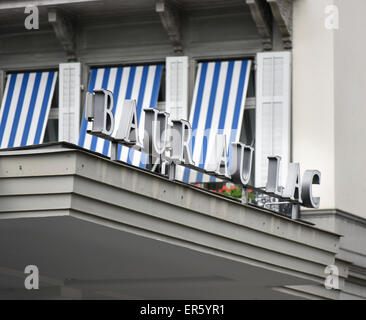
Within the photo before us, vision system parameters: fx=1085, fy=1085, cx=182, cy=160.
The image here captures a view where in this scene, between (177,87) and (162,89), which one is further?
(162,89)

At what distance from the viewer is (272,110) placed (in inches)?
744

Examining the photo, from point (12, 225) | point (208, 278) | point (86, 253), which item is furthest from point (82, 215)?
point (208, 278)

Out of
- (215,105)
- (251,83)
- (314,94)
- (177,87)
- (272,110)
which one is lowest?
(272,110)

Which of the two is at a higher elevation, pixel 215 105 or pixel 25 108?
pixel 25 108

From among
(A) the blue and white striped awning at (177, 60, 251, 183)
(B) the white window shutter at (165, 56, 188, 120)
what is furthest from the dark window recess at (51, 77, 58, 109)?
(A) the blue and white striped awning at (177, 60, 251, 183)

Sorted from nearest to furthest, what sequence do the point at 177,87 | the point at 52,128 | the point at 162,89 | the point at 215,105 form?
the point at 215,105 < the point at 177,87 < the point at 162,89 < the point at 52,128

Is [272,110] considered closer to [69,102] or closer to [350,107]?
[350,107]

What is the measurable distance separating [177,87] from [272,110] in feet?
6.03

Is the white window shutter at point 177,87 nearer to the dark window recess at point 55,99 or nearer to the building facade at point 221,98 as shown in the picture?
the building facade at point 221,98

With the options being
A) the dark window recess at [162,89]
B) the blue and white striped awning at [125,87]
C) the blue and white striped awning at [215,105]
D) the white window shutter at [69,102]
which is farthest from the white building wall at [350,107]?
the white window shutter at [69,102]

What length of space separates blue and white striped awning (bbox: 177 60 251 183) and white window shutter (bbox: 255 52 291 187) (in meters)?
0.34

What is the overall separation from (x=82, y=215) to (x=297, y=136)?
8.78 meters

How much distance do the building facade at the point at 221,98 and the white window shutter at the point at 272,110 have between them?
0.07 feet

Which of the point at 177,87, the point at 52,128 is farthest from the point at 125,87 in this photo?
the point at 52,128
